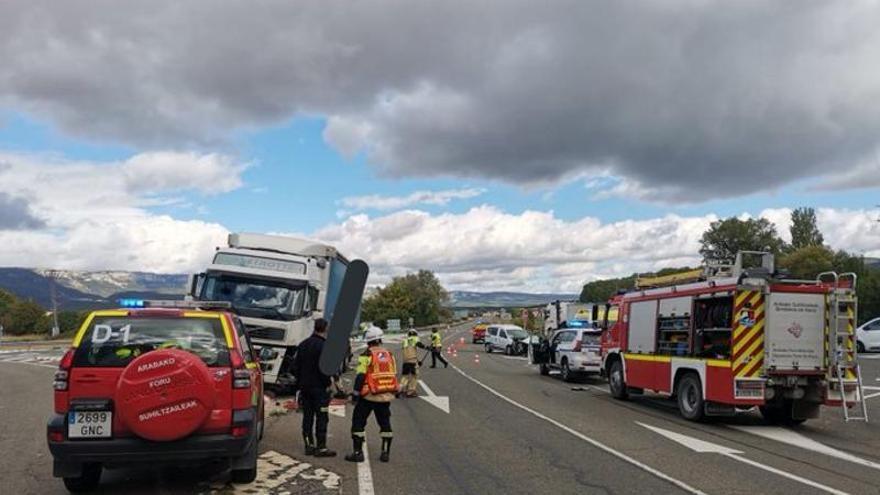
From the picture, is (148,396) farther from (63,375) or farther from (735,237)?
(735,237)

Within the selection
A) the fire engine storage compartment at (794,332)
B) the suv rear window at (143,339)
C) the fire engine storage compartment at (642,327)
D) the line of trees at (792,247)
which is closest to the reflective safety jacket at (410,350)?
the fire engine storage compartment at (642,327)

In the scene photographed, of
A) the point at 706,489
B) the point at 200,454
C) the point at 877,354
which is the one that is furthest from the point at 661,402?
the point at 877,354

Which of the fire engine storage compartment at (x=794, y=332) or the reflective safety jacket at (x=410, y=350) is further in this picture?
the reflective safety jacket at (x=410, y=350)

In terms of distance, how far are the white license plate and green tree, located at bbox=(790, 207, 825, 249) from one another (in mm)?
120236

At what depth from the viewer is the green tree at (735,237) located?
399 feet

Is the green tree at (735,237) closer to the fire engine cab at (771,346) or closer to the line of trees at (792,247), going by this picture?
the line of trees at (792,247)

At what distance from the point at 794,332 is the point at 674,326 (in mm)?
2447

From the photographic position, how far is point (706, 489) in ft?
25.9

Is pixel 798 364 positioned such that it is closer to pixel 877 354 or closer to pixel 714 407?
pixel 714 407

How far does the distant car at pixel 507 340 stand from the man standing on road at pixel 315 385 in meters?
33.2

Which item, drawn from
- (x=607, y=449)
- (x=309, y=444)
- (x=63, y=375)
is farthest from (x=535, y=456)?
(x=63, y=375)

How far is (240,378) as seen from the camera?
7066 millimetres

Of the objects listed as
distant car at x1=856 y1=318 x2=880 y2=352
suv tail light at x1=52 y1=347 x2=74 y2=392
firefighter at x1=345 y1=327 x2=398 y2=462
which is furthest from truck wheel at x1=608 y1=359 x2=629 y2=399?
distant car at x1=856 y1=318 x2=880 y2=352

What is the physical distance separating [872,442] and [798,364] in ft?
5.51
